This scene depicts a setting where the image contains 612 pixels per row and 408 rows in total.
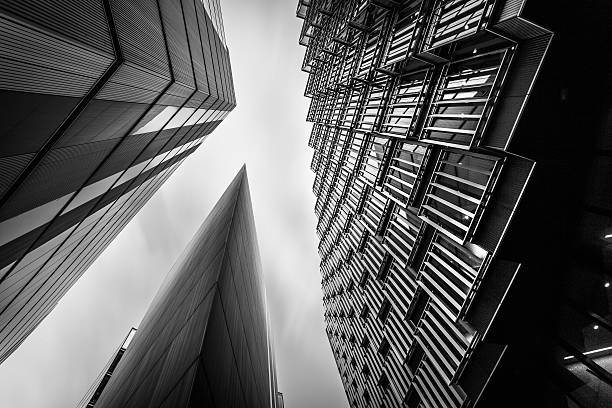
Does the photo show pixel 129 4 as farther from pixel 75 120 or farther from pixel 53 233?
pixel 53 233

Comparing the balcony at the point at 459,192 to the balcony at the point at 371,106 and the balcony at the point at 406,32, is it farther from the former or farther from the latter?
the balcony at the point at 371,106

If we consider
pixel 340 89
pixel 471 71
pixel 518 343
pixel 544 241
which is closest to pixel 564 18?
pixel 471 71

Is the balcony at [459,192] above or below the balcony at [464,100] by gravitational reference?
below

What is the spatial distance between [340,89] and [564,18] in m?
37.6

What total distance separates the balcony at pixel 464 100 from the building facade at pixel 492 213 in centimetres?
9

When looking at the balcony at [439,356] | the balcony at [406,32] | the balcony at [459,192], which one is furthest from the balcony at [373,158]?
the balcony at [439,356]

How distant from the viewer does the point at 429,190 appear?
55.6ft

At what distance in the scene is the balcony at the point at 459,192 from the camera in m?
12.3

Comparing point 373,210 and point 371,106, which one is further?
point 371,106

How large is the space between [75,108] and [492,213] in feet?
46.9

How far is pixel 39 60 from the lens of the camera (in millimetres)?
5398

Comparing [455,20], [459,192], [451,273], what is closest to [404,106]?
[455,20]

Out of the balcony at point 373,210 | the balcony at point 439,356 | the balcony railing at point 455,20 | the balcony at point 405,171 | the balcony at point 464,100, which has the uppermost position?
the balcony railing at point 455,20

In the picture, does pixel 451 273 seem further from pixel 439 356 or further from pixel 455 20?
pixel 455 20
